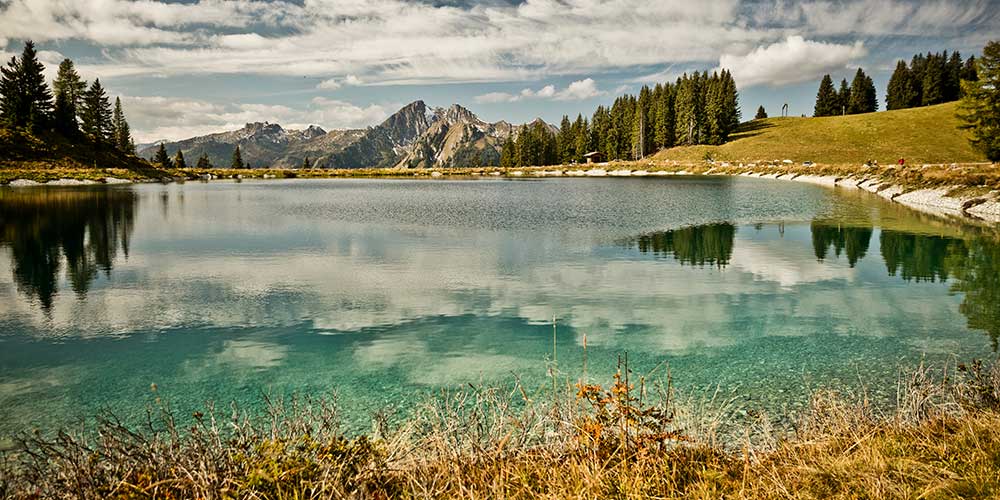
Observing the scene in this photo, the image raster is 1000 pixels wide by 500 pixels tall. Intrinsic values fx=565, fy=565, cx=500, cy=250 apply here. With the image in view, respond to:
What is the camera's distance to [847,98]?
161875 millimetres

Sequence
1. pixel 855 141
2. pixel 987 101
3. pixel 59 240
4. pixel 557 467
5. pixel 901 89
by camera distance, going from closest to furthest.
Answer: pixel 557 467
pixel 59 240
pixel 987 101
pixel 855 141
pixel 901 89

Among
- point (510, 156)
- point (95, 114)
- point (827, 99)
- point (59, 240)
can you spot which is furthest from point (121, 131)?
point (827, 99)

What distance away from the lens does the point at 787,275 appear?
20594 millimetres

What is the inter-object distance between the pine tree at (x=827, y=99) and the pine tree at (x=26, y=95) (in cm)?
19232

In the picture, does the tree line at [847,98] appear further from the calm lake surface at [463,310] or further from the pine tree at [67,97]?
the pine tree at [67,97]

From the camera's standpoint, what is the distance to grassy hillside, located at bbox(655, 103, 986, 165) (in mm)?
107188

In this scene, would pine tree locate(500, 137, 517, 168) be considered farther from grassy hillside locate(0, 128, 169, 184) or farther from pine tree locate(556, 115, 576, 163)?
grassy hillside locate(0, 128, 169, 184)

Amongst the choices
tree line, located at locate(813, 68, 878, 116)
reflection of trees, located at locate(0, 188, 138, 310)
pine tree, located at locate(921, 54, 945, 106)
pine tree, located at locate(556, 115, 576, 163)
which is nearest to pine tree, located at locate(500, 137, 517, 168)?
pine tree, located at locate(556, 115, 576, 163)

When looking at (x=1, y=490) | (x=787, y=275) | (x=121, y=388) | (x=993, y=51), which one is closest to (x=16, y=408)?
(x=121, y=388)

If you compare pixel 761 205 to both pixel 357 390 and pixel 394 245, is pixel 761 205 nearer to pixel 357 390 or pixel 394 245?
pixel 394 245

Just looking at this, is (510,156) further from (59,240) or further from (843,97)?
(59,240)

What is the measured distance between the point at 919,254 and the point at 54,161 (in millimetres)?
125347

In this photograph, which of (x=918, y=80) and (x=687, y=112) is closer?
(x=687, y=112)

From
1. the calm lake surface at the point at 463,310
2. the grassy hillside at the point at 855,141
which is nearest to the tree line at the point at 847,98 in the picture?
the grassy hillside at the point at 855,141
